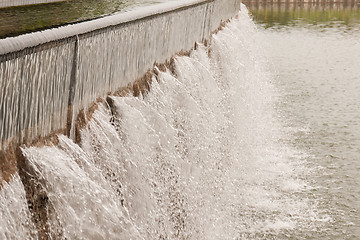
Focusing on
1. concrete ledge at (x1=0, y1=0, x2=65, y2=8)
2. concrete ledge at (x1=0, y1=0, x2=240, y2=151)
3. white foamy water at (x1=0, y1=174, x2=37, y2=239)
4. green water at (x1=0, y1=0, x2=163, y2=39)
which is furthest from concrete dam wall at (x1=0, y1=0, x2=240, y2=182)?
concrete ledge at (x1=0, y1=0, x2=65, y2=8)

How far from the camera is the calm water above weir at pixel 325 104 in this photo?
10312 mm

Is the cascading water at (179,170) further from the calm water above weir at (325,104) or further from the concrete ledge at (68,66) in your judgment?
the calm water above weir at (325,104)

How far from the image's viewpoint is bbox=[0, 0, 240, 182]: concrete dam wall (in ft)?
14.7

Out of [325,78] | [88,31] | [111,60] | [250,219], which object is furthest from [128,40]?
[325,78]

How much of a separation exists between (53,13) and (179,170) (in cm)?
282

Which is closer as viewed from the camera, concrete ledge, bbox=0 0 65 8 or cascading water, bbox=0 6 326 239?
cascading water, bbox=0 6 326 239

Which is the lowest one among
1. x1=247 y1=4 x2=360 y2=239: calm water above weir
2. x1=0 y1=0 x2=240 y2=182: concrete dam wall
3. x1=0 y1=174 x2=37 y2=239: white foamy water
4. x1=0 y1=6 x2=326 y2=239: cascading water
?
x1=247 y1=4 x2=360 y2=239: calm water above weir

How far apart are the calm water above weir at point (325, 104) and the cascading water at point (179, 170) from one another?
335 mm

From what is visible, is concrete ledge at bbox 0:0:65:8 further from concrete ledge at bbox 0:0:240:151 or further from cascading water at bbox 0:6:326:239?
cascading water at bbox 0:6:326:239

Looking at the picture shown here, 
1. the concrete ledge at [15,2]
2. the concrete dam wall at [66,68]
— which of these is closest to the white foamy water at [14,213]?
the concrete dam wall at [66,68]

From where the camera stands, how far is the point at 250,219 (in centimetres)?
938

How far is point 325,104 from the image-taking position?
684 inches

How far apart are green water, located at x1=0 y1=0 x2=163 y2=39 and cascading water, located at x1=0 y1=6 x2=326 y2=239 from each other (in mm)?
1149

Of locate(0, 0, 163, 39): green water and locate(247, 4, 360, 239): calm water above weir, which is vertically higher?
locate(0, 0, 163, 39): green water
